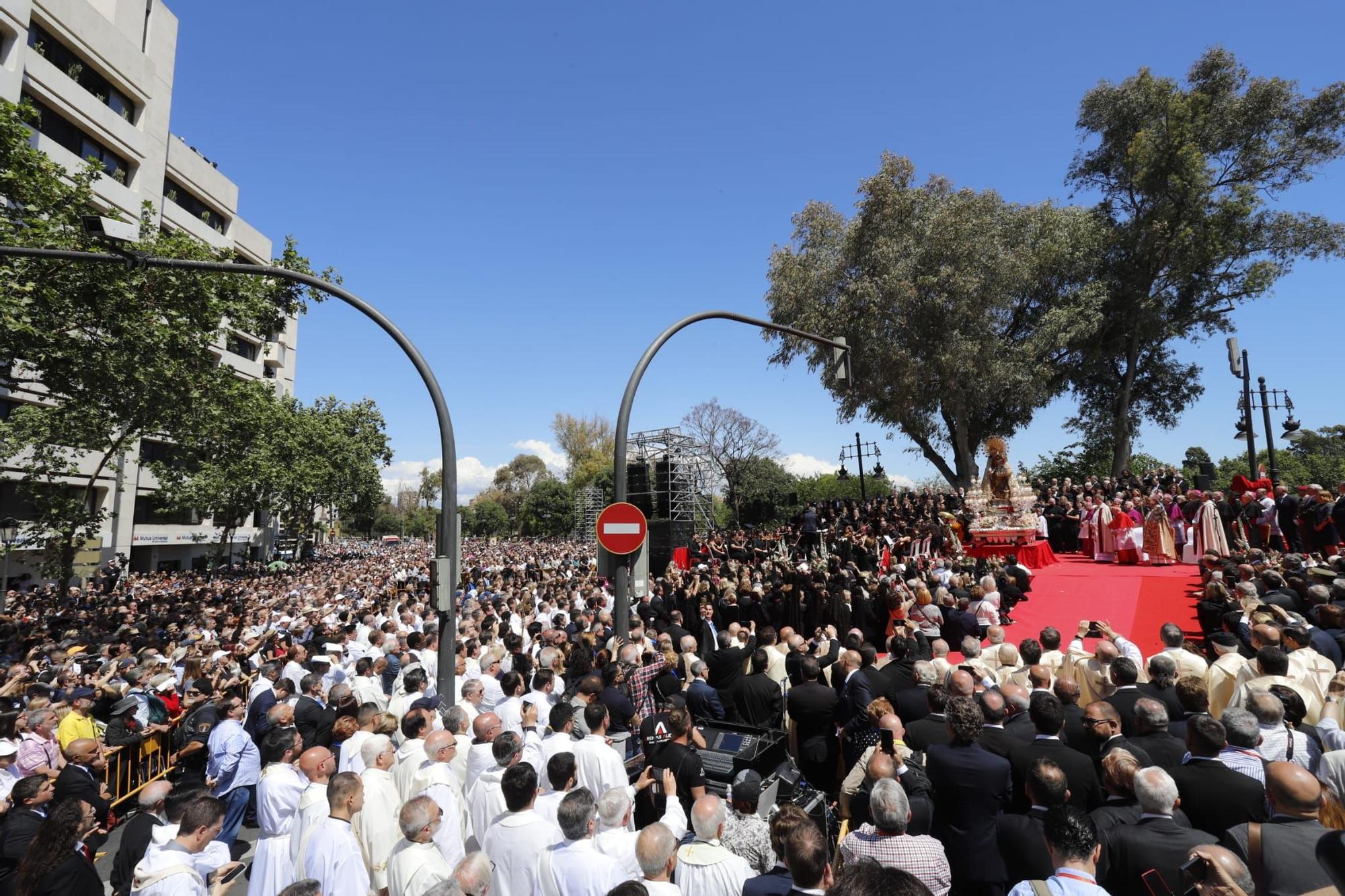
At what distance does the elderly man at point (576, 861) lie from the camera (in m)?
3.64

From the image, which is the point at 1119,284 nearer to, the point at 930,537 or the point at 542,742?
the point at 930,537

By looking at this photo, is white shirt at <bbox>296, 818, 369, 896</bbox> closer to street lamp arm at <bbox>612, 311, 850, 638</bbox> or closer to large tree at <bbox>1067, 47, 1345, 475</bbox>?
street lamp arm at <bbox>612, 311, 850, 638</bbox>

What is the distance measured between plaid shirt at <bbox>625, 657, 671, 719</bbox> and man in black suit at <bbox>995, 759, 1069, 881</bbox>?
3.73m

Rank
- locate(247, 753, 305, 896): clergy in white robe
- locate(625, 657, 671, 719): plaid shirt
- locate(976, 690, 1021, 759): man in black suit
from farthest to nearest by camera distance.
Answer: locate(625, 657, 671, 719): plaid shirt, locate(247, 753, 305, 896): clergy in white robe, locate(976, 690, 1021, 759): man in black suit

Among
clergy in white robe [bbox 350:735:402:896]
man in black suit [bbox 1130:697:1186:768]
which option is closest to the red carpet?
man in black suit [bbox 1130:697:1186:768]

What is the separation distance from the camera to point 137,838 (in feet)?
15.2

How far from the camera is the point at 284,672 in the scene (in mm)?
8836

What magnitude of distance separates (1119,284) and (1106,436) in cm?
727

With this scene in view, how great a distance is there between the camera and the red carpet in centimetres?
1105

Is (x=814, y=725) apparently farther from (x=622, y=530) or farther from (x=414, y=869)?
(x=414, y=869)

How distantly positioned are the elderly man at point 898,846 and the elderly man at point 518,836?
69.9 inches

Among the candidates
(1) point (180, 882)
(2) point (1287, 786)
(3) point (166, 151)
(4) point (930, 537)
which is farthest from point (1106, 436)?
(3) point (166, 151)

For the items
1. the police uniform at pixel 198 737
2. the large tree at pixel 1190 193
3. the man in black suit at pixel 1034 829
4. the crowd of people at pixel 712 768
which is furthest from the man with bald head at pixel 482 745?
the large tree at pixel 1190 193

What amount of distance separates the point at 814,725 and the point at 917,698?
96cm
